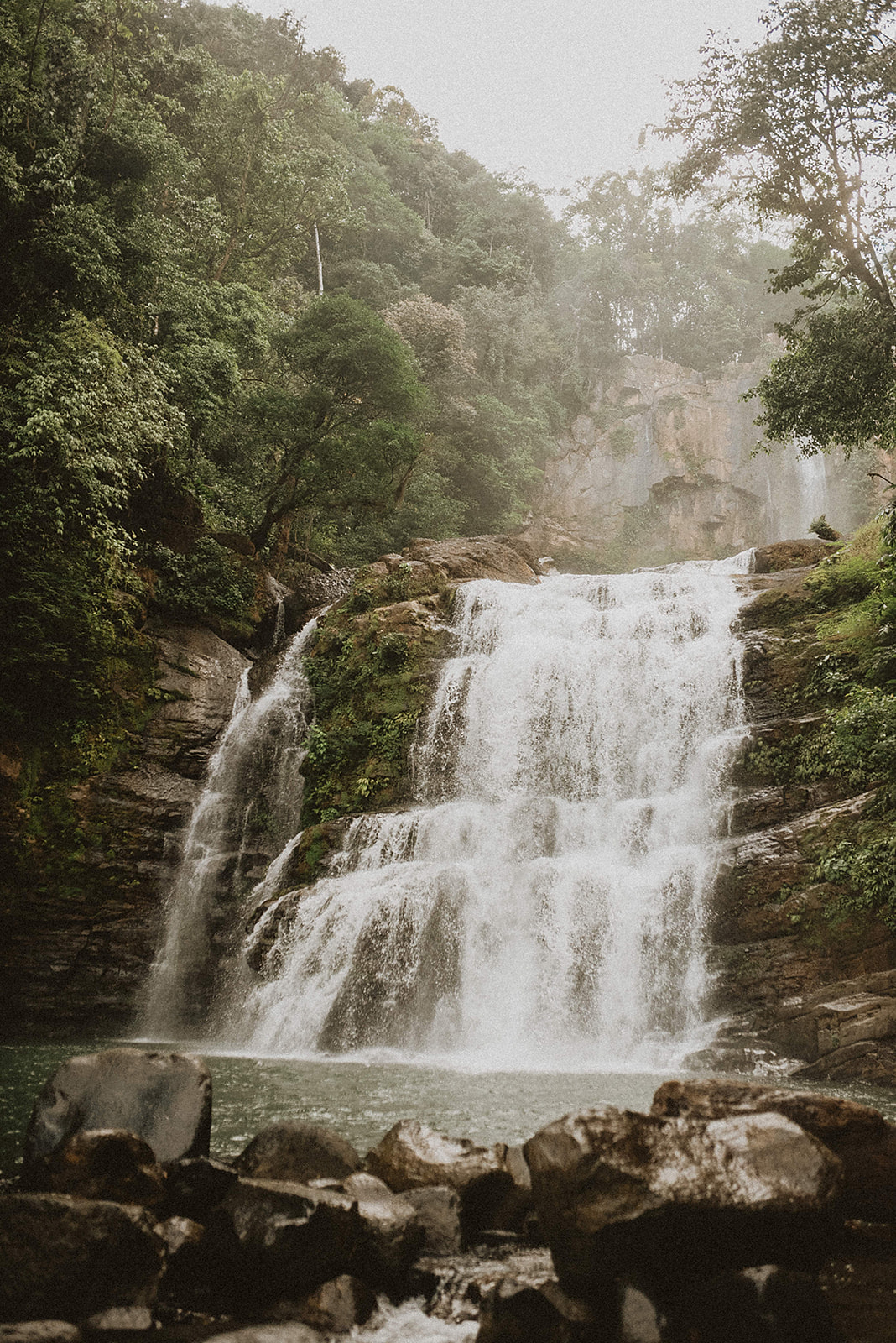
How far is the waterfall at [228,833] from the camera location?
14555 mm

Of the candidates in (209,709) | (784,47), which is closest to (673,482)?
(784,47)

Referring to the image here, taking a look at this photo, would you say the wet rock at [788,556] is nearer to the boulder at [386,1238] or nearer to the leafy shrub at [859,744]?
the leafy shrub at [859,744]

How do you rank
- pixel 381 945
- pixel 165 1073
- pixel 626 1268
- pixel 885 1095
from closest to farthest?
1. pixel 626 1268
2. pixel 165 1073
3. pixel 885 1095
4. pixel 381 945

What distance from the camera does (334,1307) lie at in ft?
11.1

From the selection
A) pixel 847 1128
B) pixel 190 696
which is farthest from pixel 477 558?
pixel 847 1128

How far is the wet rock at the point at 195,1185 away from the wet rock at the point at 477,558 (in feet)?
57.9

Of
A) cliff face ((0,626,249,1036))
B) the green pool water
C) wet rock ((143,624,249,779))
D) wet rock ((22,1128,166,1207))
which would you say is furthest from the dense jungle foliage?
wet rock ((22,1128,166,1207))

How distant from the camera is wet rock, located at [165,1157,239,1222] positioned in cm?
418

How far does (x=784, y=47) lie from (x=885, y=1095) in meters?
17.3

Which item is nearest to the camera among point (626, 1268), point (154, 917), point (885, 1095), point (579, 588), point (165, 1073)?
point (626, 1268)

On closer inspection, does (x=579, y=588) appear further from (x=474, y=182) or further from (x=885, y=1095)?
(x=474, y=182)

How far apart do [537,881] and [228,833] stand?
6644 millimetres

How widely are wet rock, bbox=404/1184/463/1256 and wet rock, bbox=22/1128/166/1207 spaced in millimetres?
1286

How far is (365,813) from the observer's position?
1543cm
